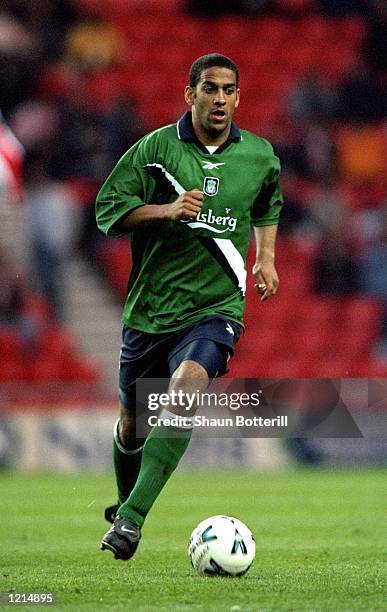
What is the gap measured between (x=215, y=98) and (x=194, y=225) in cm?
62

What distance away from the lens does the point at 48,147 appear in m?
16.6

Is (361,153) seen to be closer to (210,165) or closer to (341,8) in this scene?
(341,8)

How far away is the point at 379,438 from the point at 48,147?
5792 mm

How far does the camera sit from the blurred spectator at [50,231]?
15516 mm

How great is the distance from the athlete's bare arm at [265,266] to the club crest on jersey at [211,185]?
0.42 m

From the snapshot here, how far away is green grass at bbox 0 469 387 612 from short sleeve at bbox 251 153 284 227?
68.1 inches

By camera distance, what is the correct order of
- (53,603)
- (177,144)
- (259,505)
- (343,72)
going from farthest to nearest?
(343,72)
(259,505)
(177,144)
(53,603)

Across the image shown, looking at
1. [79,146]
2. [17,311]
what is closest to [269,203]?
[17,311]

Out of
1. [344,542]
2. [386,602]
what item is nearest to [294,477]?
[344,542]

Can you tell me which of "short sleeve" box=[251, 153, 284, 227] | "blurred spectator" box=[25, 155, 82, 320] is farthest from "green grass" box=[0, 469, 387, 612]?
"blurred spectator" box=[25, 155, 82, 320]

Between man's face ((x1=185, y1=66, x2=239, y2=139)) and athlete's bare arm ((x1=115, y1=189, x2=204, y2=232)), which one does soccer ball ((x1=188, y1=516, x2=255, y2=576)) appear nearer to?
athlete's bare arm ((x1=115, y1=189, x2=204, y2=232))

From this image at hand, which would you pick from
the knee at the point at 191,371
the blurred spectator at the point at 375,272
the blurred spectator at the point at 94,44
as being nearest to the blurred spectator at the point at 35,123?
the blurred spectator at the point at 94,44

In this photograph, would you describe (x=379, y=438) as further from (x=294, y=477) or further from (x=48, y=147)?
(x=48, y=147)

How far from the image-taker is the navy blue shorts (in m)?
5.94
